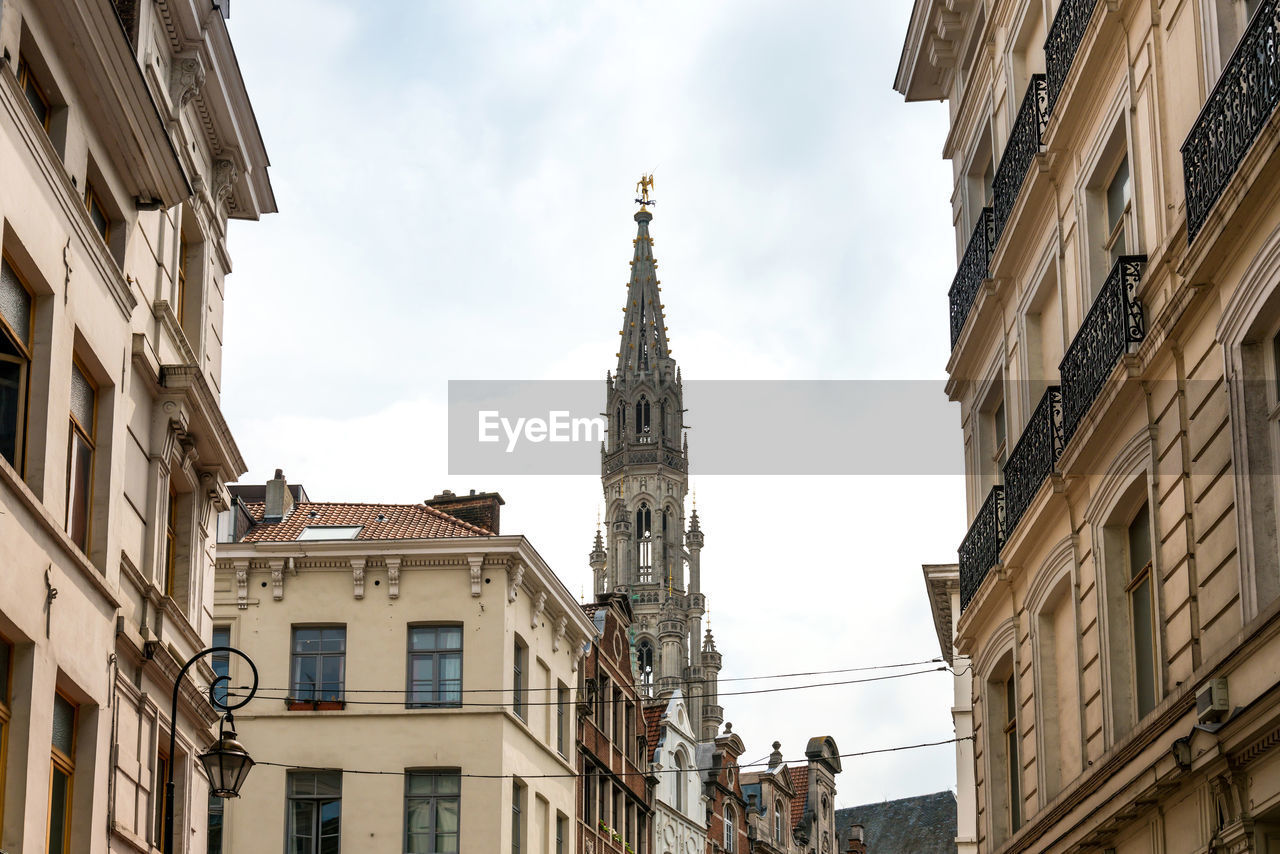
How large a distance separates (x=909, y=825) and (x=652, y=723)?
36210mm

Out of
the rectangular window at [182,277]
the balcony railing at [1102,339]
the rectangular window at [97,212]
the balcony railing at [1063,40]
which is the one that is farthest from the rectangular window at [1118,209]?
the rectangular window at [182,277]

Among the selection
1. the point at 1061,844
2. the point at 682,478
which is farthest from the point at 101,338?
the point at 682,478

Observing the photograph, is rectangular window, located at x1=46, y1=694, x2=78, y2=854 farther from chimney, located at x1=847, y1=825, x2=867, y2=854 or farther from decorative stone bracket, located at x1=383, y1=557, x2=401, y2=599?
chimney, located at x1=847, y1=825, x2=867, y2=854

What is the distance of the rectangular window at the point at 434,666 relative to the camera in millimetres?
37125

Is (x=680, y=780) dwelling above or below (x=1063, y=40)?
below

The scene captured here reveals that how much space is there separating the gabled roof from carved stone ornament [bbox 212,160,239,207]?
66.1 m

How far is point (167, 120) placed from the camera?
778 inches

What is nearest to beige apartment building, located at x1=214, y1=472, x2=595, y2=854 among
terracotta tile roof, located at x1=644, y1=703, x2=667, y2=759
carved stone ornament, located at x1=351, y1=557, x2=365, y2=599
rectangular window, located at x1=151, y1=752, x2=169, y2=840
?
carved stone ornament, located at x1=351, y1=557, x2=365, y2=599

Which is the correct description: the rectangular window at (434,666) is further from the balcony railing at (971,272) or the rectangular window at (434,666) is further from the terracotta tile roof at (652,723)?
the balcony railing at (971,272)

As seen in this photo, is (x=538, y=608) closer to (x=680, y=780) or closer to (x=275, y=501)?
(x=275, y=501)

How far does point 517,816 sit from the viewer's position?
37625 millimetres

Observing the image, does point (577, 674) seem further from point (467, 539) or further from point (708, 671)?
point (708, 671)

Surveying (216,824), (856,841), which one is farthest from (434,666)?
(856,841)

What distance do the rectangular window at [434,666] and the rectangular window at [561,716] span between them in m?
4.56
